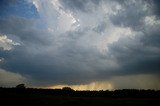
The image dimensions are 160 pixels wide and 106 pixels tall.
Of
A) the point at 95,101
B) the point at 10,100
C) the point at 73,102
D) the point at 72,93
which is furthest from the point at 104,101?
the point at 10,100

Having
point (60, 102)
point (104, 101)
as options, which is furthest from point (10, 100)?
point (104, 101)

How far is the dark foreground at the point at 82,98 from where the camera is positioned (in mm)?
54719

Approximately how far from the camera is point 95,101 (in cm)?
5641

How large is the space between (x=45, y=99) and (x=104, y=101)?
14.7 meters

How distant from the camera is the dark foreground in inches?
2154

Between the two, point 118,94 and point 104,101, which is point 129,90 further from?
point 104,101

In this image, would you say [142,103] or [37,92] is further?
[37,92]

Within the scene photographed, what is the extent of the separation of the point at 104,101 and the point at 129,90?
14.5 meters

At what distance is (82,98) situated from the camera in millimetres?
60219

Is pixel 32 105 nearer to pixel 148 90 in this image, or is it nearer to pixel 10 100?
pixel 10 100

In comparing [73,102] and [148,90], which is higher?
[148,90]

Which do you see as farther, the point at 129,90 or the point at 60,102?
the point at 129,90

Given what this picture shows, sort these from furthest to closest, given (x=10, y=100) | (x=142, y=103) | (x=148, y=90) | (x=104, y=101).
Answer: (x=148, y=90) < (x=10, y=100) < (x=104, y=101) < (x=142, y=103)

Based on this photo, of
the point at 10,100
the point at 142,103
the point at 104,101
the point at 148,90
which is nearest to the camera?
the point at 142,103
